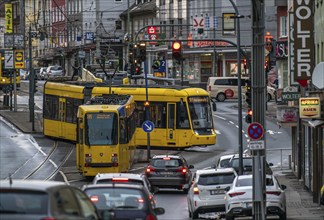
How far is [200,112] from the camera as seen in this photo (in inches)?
2151

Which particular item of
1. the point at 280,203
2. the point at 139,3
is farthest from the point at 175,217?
the point at 139,3

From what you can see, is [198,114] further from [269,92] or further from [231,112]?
[269,92]

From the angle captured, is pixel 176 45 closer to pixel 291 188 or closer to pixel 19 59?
pixel 291 188

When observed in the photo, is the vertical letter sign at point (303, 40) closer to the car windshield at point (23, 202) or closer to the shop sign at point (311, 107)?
the shop sign at point (311, 107)

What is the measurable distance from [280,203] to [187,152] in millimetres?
27131

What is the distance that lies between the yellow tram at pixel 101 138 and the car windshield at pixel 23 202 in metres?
29.1

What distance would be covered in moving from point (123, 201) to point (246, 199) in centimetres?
1004

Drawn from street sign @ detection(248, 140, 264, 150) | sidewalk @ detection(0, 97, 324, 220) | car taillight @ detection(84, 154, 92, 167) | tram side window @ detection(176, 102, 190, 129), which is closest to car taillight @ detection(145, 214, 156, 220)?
street sign @ detection(248, 140, 264, 150)

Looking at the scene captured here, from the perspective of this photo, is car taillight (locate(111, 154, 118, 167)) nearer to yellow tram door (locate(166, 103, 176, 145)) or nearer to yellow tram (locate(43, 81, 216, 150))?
yellow tram (locate(43, 81, 216, 150))

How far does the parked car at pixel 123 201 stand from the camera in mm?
18266

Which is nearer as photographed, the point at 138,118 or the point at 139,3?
the point at 138,118

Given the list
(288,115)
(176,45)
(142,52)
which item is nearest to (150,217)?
(288,115)

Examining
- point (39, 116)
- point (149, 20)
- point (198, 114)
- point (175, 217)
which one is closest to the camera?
point (175, 217)

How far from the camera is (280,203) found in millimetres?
29125
